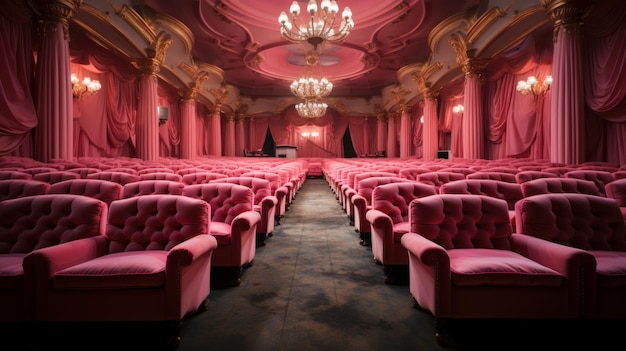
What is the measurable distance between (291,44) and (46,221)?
12439 millimetres

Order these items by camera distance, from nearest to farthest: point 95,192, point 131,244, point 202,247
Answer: point 202,247 → point 131,244 → point 95,192

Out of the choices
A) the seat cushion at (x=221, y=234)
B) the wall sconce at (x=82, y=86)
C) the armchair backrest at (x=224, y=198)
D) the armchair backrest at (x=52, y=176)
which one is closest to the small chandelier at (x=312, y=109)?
the wall sconce at (x=82, y=86)

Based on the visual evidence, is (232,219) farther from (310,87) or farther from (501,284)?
(310,87)

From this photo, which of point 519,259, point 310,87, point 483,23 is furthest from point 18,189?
point 310,87

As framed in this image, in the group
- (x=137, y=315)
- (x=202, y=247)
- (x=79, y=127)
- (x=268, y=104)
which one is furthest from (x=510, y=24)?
(x=268, y=104)

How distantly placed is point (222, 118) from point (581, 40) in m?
18.1

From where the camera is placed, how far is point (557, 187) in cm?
321

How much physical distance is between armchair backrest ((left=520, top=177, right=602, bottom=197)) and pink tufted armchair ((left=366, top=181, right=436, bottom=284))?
0.89 metres

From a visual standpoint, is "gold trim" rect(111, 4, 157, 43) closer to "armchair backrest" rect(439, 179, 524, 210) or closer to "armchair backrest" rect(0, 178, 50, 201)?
"armchair backrest" rect(0, 178, 50, 201)

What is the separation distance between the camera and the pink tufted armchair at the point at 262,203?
3729mm

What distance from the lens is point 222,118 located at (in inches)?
820

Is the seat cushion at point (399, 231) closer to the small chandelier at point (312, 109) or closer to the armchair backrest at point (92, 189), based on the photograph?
the armchair backrest at point (92, 189)

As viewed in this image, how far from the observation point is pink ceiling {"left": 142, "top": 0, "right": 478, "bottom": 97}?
31.2 ft

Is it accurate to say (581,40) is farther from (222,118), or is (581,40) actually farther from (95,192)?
(222,118)
